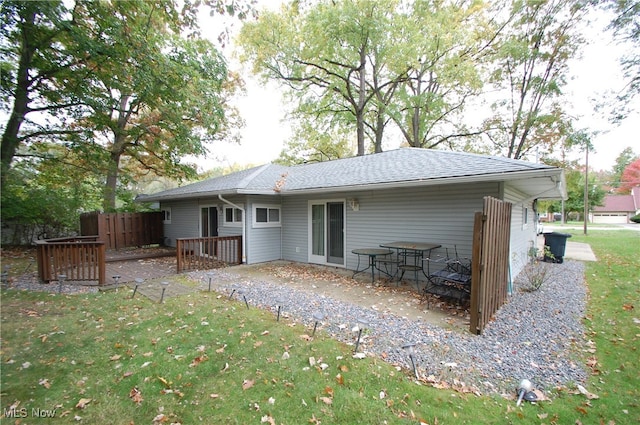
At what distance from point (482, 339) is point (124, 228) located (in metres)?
13.8

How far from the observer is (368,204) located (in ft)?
25.2

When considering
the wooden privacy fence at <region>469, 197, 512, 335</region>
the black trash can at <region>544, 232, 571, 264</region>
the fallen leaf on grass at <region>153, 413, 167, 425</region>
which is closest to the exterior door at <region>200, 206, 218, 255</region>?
the fallen leaf on grass at <region>153, 413, 167, 425</region>

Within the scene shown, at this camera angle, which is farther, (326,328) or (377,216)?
(377,216)

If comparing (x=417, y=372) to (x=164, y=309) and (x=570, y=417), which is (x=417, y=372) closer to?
(x=570, y=417)

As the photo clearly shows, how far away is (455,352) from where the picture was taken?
3363 millimetres

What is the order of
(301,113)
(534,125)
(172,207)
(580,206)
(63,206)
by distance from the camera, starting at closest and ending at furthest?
(63,206) → (172,207) → (534,125) → (301,113) → (580,206)

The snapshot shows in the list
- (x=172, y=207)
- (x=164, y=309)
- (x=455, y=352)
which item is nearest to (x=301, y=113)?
(x=172, y=207)

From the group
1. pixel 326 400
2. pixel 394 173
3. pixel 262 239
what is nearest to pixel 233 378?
pixel 326 400

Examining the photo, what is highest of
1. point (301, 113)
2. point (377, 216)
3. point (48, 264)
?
point (301, 113)

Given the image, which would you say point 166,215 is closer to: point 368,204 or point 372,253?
point 368,204

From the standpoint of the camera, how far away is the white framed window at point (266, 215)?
907 cm

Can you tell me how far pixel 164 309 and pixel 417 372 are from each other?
416 cm

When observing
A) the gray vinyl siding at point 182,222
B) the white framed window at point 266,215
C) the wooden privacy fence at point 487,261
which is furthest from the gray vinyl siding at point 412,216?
the gray vinyl siding at point 182,222

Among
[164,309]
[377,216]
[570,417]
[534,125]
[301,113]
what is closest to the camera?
[570,417]
